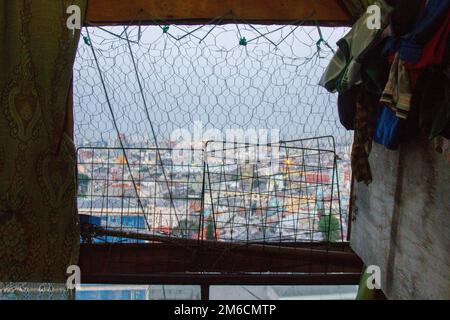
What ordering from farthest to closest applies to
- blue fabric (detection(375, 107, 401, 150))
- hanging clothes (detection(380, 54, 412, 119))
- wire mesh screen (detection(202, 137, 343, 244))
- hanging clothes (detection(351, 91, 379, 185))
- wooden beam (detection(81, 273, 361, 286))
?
wire mesh screen (detection(202, 137, 343, 244)) → wooden beam (detection(81, 273, 361, 286)) → hanging clothes (detection(351, 91, 379, 185)) → blue fabric (detection(375, 107, 401, 150)) → hanging clothes (detection(380, 54, 412, 119))

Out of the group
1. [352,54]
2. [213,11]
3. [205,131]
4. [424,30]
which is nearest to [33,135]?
[205,131]

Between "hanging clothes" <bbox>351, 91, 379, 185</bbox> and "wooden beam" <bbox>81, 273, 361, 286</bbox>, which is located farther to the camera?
A: "wooden beam" <bbox>81, 273, 361, 286</bbox>

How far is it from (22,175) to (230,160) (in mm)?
834

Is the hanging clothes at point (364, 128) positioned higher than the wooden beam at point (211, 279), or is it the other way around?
the hanging clothes at point (364, 128)

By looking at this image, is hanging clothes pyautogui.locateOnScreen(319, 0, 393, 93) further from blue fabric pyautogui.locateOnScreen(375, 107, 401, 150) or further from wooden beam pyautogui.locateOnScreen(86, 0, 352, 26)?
wooden beam pyautogui.locateOnScreen(86, 0, 352, 26)

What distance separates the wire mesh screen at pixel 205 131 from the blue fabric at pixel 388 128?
0.50 m

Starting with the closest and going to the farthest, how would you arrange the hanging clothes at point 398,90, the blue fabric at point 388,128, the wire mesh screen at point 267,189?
the hanging clothes at point 398,90
the blue fabric at point 388,128
the wire mesh screen at point 267,189

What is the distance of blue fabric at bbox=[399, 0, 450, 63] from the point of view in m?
0.81

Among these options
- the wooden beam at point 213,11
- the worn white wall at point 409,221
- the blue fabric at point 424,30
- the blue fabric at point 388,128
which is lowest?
the worn white wall at point 409,221

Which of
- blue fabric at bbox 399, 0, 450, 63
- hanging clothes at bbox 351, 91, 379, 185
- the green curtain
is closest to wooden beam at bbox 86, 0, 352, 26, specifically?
the green curtain

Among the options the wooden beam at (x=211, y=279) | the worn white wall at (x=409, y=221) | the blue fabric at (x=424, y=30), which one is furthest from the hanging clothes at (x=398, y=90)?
the wooden beam at (x=211, y=279)

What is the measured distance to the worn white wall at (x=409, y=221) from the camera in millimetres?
1022

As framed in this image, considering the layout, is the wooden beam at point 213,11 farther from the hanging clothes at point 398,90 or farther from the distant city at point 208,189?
the hanging clothes at point 398,90

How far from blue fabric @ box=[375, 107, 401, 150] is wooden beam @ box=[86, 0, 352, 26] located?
2.10ft
